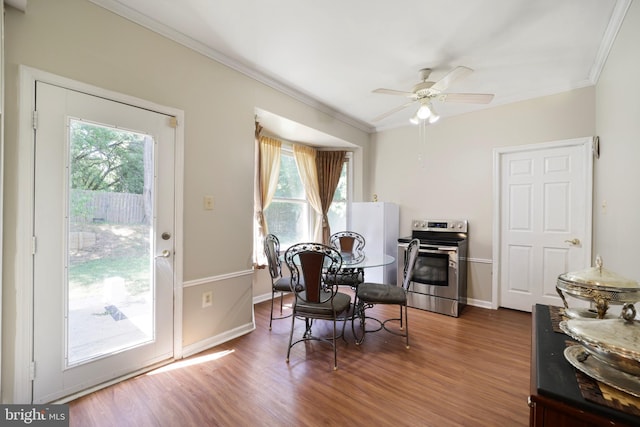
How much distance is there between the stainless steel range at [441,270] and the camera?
11.2 feet

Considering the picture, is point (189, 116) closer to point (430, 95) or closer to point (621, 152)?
point (430, 95)

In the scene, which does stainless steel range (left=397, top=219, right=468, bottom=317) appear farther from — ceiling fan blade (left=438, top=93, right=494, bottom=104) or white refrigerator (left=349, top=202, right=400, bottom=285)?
ceiling fan blade (left=438, top=93, right=494, bottom=104)

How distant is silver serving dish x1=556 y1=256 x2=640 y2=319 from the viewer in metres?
1.01

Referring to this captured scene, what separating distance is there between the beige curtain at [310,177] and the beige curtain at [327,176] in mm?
89

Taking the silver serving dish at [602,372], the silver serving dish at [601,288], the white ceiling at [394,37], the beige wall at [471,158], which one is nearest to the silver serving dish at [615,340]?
the silver serving dish at [602,372]

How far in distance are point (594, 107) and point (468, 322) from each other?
273 centimetres

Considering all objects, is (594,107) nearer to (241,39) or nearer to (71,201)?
(241,39)

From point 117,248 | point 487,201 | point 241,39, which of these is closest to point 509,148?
point 487,201

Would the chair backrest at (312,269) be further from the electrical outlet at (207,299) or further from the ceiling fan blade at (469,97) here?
the ceiling fan blade at (469,97)

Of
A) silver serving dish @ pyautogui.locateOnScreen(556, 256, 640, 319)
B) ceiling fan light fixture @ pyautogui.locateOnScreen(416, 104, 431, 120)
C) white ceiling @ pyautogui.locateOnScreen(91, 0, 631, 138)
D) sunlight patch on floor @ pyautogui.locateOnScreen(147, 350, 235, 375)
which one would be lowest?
sunlight patch on floor @ pyautogui.locateOnScreen(147, 350, 235, 375)

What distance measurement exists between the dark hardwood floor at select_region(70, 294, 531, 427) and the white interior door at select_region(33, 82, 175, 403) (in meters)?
0.28

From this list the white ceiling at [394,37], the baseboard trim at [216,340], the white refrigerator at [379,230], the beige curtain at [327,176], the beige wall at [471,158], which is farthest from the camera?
the beige curtain at [327,176]

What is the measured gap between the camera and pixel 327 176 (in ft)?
15.7

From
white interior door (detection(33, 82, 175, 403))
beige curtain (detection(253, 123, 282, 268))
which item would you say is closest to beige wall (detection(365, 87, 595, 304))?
beige curtain (detection(253, 123, 282, 268))
